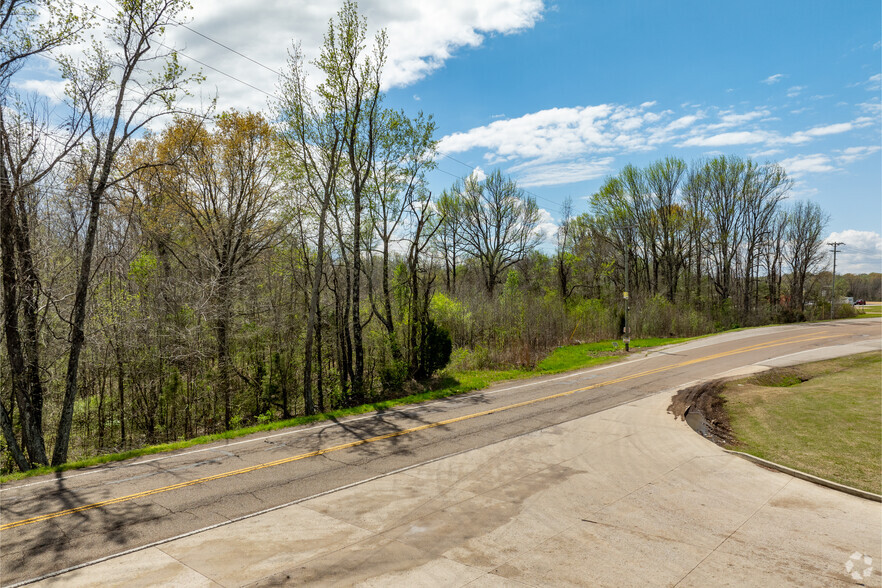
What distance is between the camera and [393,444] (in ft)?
35.6

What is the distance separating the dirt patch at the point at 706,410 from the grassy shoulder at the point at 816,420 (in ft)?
0.75

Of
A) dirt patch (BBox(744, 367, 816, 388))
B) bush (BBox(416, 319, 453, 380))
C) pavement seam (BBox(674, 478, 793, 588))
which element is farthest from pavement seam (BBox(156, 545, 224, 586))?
dirt patch (BBox(744, 367, 816, 388))

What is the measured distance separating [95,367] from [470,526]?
42.8 ft

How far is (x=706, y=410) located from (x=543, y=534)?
10.3m

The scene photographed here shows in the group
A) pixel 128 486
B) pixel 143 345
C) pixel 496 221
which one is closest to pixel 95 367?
pixel 143 345

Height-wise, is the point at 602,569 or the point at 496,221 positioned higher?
the point at 496,221

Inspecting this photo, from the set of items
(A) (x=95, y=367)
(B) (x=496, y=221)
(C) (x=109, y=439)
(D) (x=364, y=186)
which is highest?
(B) (x=496, y=221)

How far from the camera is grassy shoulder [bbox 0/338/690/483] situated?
10133 mm

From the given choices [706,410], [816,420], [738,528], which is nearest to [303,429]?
[738,528]

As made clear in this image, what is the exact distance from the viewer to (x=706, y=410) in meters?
14.4

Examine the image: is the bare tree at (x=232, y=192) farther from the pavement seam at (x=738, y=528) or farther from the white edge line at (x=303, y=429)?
the pavement seam at (x=738, y=528)

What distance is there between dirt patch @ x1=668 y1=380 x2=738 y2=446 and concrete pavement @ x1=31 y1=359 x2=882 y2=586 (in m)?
2.65

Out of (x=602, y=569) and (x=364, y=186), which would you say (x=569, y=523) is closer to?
(x=602, y=569)

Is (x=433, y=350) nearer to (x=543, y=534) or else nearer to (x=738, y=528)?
(x=543, y=534)
